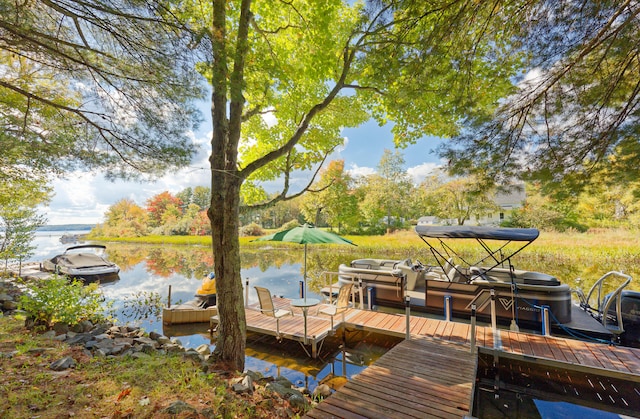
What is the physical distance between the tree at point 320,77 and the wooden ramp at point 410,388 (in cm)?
179

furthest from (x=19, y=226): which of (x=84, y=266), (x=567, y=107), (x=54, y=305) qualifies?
(x=567, y=107)

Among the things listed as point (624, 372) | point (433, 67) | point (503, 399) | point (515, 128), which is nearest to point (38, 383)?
point (433, 67)

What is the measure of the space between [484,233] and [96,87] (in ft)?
20.9

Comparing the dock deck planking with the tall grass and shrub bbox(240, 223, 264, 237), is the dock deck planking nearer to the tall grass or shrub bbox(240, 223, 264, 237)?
the tall grass

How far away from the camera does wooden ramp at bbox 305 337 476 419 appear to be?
9.25 feet

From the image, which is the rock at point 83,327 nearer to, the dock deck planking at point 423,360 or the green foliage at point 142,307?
the green foliage at point 142,307

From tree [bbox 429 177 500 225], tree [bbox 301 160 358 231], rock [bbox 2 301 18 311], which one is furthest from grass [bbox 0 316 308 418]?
tree [bbox 301 160 358 231]

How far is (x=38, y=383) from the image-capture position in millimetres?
2693

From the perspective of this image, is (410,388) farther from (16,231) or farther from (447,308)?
(16,231)

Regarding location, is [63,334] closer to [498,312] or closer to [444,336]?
[444,336]

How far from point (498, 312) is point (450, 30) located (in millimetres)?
5699

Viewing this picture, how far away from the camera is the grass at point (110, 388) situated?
2312 mm

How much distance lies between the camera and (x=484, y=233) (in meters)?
5.16

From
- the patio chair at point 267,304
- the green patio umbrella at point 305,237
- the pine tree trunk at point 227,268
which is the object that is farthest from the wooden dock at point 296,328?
the pine tree trunk at point 227,268
